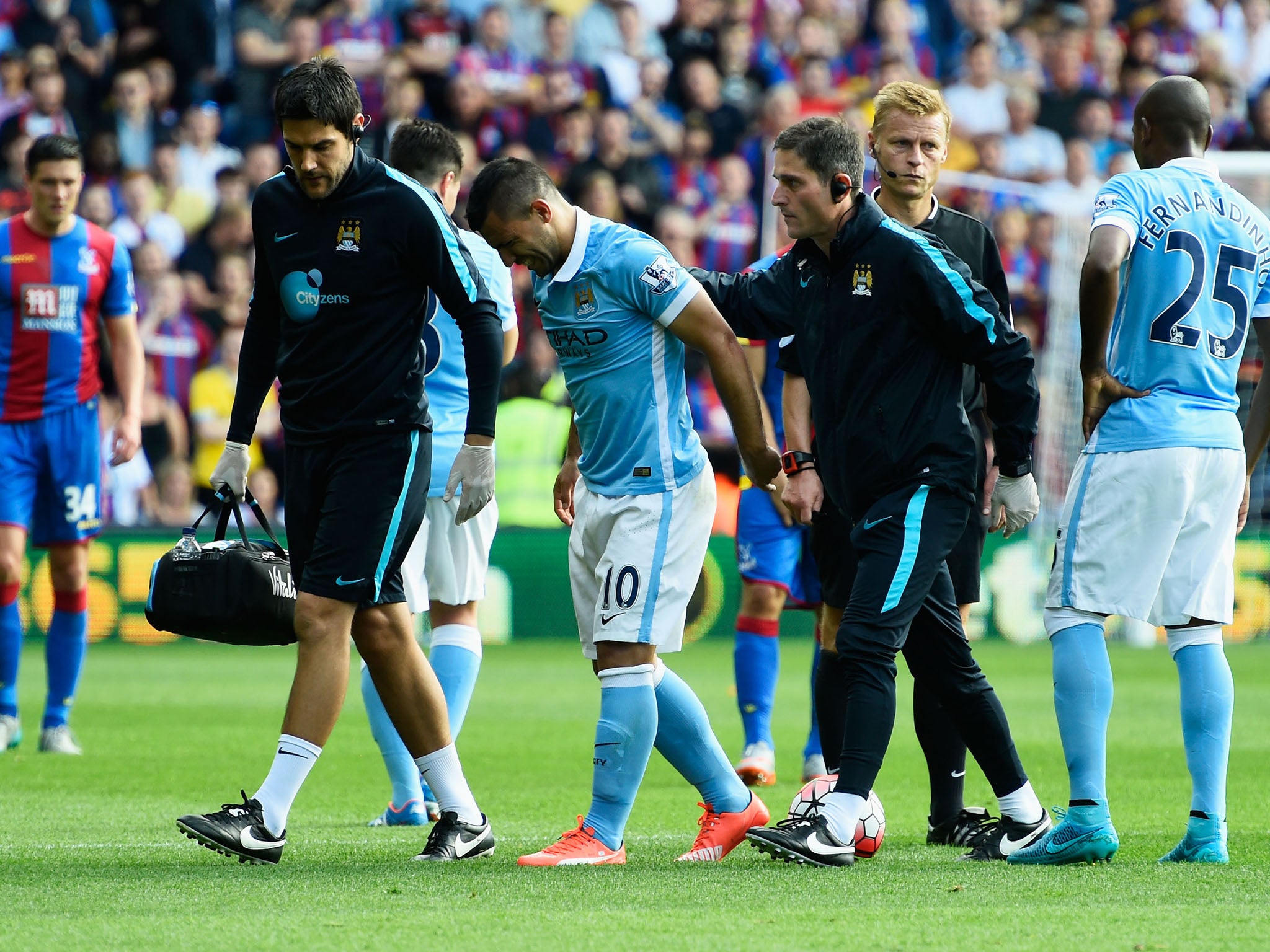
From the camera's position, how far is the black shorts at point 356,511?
197 inches

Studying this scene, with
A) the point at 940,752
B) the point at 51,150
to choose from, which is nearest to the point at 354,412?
the point at 940,752

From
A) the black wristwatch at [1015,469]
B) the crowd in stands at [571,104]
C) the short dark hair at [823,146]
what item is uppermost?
the crowd in stands at [571,104]

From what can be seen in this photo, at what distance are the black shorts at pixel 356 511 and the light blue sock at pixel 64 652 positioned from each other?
3612 mm

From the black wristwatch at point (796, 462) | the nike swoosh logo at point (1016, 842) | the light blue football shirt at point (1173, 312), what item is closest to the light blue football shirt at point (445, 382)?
the black wristwatch at point (796, 462)

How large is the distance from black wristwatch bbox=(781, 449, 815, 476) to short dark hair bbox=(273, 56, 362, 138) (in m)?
1.64

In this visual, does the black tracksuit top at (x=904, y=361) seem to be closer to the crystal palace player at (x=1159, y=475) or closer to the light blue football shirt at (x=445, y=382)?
the crystal palace player at (x=1159, y=475)

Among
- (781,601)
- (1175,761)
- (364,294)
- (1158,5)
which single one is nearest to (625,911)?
(364,294)

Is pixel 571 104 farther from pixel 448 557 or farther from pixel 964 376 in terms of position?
pixel 964 376

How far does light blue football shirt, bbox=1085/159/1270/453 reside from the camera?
196 inches

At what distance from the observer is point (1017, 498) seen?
4.99m

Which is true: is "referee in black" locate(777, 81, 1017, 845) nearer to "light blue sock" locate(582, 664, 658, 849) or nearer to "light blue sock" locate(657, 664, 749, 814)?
"light blue sock" locate(657, 664, 749, 814)

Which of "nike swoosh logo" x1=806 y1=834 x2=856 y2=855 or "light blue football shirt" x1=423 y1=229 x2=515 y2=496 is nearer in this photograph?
"nike swoosh logo" x1=806 y1=834 x2=856 y2=855

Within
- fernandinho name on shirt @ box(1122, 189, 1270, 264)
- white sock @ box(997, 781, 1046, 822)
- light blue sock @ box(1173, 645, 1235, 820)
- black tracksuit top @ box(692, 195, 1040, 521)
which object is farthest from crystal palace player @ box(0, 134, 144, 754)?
light blue sock @ box(1173, 645, 1235, 820)

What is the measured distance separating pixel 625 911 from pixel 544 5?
53.7 ft
